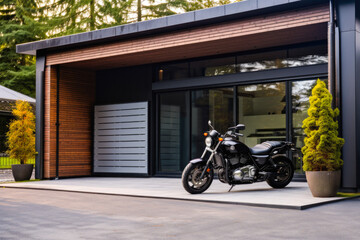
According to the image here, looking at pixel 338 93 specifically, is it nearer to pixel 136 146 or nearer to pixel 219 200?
pixel 219 200

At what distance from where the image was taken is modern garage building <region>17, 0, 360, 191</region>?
970cm

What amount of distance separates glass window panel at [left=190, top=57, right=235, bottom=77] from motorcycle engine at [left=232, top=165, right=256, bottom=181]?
4.15 m

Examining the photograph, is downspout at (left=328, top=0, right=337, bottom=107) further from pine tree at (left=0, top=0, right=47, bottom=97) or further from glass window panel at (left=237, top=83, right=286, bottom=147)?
pine tree at (left=0, top=0, right=47, bottom=97)

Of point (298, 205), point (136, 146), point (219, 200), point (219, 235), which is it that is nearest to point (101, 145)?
point (136, 146)

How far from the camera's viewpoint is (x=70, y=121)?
1496cm

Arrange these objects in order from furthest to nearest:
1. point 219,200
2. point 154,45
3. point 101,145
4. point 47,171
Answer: point 101,145 → point 47,171 → point 154,45 → point 219,200

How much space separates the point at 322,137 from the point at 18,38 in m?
24.3

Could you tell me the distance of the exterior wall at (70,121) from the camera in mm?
14267

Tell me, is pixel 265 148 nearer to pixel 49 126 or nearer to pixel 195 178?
pixel 195 178

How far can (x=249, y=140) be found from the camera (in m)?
12.7

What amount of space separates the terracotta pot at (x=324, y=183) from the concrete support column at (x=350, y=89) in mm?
636

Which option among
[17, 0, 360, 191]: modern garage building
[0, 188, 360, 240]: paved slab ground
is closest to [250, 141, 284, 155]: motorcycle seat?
[17, 0, 360, 191]: modern garage building

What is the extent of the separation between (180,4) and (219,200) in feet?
56.7

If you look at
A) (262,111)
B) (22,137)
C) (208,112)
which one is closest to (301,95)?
(262,111)
